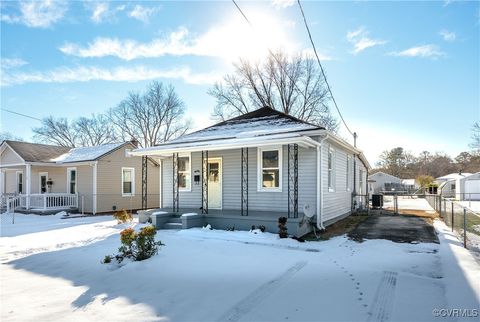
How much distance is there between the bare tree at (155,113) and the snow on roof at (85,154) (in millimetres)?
19098

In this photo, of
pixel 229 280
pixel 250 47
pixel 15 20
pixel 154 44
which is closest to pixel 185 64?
pixel 154 44

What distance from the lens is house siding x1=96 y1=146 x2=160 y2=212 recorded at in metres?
17.8

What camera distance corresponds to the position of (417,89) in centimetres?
1565

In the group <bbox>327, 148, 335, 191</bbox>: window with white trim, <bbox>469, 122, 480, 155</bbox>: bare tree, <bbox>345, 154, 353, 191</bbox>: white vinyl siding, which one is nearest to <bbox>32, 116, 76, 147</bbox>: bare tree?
<bbox>345, 154, 353, 191</bbox>: white vinyl siding

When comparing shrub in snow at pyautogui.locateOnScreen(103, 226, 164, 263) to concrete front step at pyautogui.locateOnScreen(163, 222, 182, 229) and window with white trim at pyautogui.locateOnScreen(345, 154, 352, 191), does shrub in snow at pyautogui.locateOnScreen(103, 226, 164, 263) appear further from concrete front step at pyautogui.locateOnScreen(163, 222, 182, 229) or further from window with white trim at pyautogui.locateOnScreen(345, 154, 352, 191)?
window with white trim at pyautogui.locateOnScreen(345, 154, 352, 191)

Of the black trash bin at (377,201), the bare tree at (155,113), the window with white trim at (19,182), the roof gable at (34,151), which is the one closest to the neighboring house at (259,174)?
the black trash bin at (377,201)

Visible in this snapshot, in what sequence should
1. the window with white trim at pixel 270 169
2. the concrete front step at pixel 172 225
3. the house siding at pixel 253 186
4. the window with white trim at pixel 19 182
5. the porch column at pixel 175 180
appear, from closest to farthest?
1. the house siding at pixel 253 186
2. the window with white trim at pixel 270 169
3. the concrete front step at pixel 172 225
4. the porch column at pixel 175 180
5. the window with white trim at pixel 19 182

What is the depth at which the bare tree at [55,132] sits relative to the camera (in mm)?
43719

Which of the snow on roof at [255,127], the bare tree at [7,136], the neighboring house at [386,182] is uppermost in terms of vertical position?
the bare tree at [7,136]

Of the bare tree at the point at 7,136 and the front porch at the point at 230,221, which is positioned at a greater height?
the bare tree at the point at 7,136

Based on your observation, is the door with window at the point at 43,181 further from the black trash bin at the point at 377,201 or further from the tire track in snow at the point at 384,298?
the tire track in snow at the point at 384,298

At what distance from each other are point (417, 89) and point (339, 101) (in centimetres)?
384

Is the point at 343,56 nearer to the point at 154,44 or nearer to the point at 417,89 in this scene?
the point at 417,89

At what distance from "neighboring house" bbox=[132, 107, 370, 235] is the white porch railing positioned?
7.76 meters
